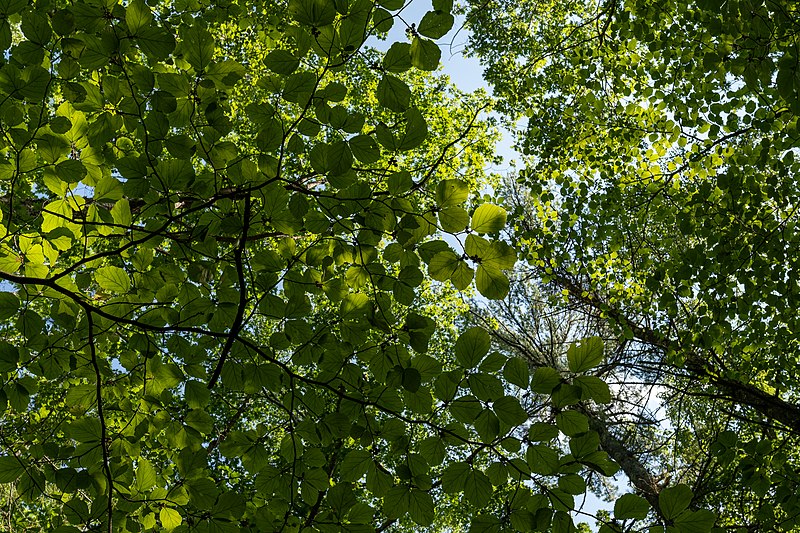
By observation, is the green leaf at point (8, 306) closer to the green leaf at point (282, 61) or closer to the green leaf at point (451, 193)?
the green leaf at point (282, 61)

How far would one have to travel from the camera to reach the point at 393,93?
165 cm

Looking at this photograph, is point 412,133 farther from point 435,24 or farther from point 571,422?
point 571,422

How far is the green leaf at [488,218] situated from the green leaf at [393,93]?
1.35ft

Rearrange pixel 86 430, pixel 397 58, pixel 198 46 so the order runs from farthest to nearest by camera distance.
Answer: pixel 86 430 < pixel 198 46 < pixel 397 58

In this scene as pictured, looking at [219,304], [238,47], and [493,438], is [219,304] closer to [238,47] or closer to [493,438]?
[493,438]

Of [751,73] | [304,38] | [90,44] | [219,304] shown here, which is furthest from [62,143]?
[751,73]

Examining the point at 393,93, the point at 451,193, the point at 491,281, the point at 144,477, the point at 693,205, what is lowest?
the point at 144,477

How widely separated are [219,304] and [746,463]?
3266 mm

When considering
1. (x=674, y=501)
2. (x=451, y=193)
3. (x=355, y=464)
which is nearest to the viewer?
(x=674, y=501)

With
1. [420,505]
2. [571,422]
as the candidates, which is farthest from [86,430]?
[571,422]

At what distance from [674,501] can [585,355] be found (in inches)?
18.5

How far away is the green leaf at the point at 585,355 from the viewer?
1481mm

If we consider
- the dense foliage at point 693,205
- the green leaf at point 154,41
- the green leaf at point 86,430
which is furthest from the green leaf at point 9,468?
the dense foliage at point 693,205

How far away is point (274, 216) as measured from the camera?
79.7 inches
